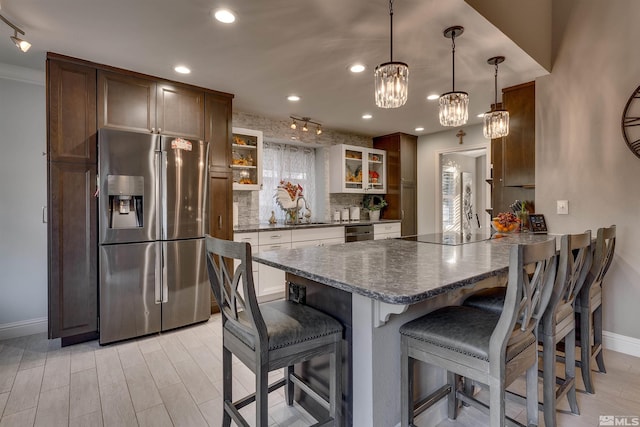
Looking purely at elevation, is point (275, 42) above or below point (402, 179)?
above

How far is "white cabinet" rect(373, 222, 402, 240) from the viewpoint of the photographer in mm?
5160

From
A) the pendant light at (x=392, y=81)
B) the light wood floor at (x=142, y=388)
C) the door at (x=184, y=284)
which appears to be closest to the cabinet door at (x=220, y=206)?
the door at (x=184, y=284)

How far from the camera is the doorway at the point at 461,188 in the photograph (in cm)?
561

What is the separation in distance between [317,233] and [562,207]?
2650 millimetres

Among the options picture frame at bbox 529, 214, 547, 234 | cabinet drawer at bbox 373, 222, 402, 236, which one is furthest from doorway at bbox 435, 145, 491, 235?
picture frame at bbox 529, 214, 547, 234

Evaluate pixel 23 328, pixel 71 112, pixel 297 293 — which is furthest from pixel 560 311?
pixel 23 328

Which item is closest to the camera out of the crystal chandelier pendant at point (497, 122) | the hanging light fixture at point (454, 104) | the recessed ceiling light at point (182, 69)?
the hanging light fixture at point (454, 104)

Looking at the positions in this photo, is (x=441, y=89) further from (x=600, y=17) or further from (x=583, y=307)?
(x=583, y=307)

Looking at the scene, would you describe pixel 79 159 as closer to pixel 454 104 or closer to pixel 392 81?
pixel 392 81

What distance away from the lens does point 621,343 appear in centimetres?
259

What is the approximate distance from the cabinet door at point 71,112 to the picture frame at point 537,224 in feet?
12.6

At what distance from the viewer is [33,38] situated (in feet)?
7.74

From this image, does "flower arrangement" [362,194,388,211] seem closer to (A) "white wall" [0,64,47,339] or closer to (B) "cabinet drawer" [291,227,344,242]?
(B) "cabinet drawer" [291,227,344,242]

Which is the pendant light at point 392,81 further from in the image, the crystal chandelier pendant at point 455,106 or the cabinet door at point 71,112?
the cabinet door at point 71,112
